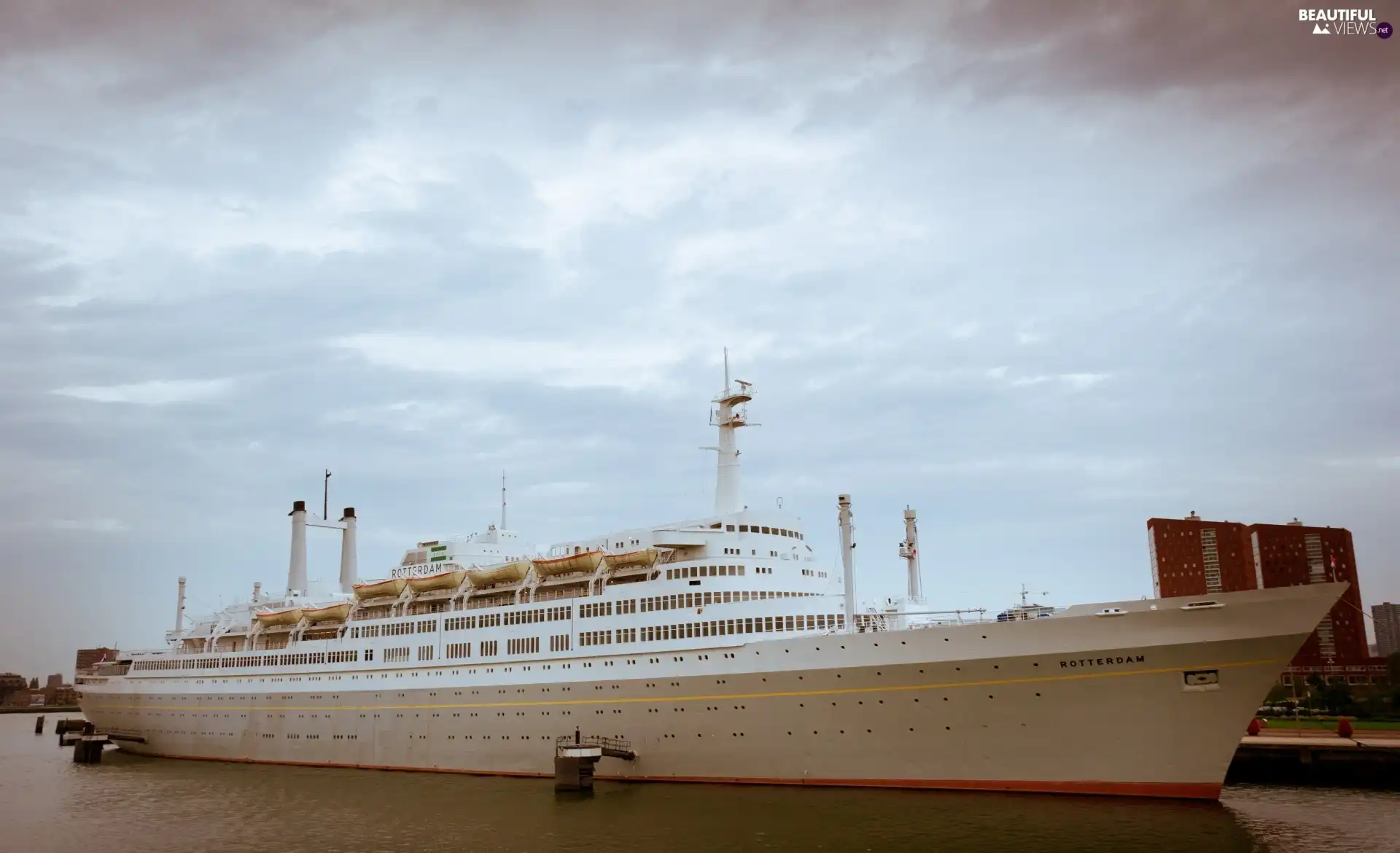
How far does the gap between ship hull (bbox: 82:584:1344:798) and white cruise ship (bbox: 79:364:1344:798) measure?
0.19 feet

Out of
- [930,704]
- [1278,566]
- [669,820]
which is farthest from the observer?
[1278,566]

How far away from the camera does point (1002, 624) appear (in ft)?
86.7

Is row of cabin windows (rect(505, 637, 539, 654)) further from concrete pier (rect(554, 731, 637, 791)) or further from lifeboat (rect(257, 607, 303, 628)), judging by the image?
lifeboat (rect(257, 607, 303, 628))

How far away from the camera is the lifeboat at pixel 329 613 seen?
146ft

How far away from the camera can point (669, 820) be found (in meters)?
26.0

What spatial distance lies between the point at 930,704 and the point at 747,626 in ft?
22.0

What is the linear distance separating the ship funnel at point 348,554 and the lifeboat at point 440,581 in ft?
49.8

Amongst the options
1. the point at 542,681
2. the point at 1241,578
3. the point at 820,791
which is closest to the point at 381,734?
the point at 542,681

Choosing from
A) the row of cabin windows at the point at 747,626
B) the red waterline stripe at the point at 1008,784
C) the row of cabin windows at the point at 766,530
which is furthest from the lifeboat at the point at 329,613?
the row of cabin windows at the point at 766,530

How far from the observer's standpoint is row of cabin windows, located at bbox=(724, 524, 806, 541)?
34188 mm

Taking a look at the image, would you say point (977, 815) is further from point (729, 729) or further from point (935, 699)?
point (729, 729)

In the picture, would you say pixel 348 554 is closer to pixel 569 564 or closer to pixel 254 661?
pixel 254 661

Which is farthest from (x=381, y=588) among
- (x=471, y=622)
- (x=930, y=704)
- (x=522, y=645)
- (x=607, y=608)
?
(x=930, y=704)

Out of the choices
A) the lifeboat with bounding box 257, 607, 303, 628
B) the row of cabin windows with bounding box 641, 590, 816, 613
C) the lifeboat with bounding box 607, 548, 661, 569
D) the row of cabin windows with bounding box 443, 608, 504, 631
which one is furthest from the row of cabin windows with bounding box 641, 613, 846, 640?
the lifeboat with bounding box 257, 607, 303, 628
